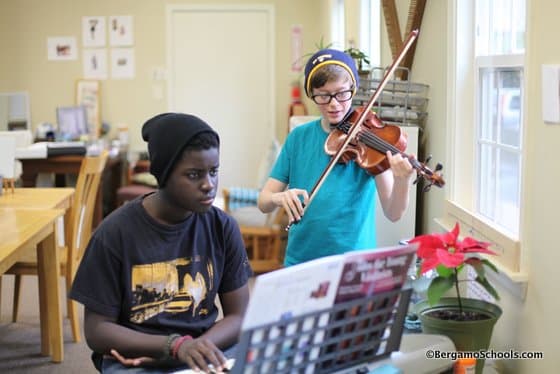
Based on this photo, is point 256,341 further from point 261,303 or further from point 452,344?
point 452,344

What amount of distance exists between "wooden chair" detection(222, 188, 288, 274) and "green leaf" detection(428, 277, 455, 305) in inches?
131

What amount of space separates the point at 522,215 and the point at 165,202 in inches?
35.5

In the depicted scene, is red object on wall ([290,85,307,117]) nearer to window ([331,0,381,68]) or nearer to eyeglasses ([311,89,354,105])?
window ([331,0,381,68])

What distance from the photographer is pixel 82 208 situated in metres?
3.99

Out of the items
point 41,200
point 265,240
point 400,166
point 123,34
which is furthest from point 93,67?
point 400,166

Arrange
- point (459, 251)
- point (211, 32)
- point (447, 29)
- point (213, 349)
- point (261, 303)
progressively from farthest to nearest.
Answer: point (211, 32), point (447, 29), point (459, 251), point (213, 349), point (261, 303)

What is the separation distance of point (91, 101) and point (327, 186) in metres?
5.37

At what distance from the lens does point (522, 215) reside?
6.49 feet

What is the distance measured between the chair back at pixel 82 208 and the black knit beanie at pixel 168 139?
2161 mm

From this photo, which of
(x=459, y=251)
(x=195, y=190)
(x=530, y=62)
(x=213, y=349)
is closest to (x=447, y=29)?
(x=530, y=62)

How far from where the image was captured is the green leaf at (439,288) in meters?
1.74

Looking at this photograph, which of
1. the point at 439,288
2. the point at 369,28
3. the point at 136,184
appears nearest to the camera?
the point at 439,288

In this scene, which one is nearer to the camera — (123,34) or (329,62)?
(329,62)

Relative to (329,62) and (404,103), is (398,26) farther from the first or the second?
(329,62)
